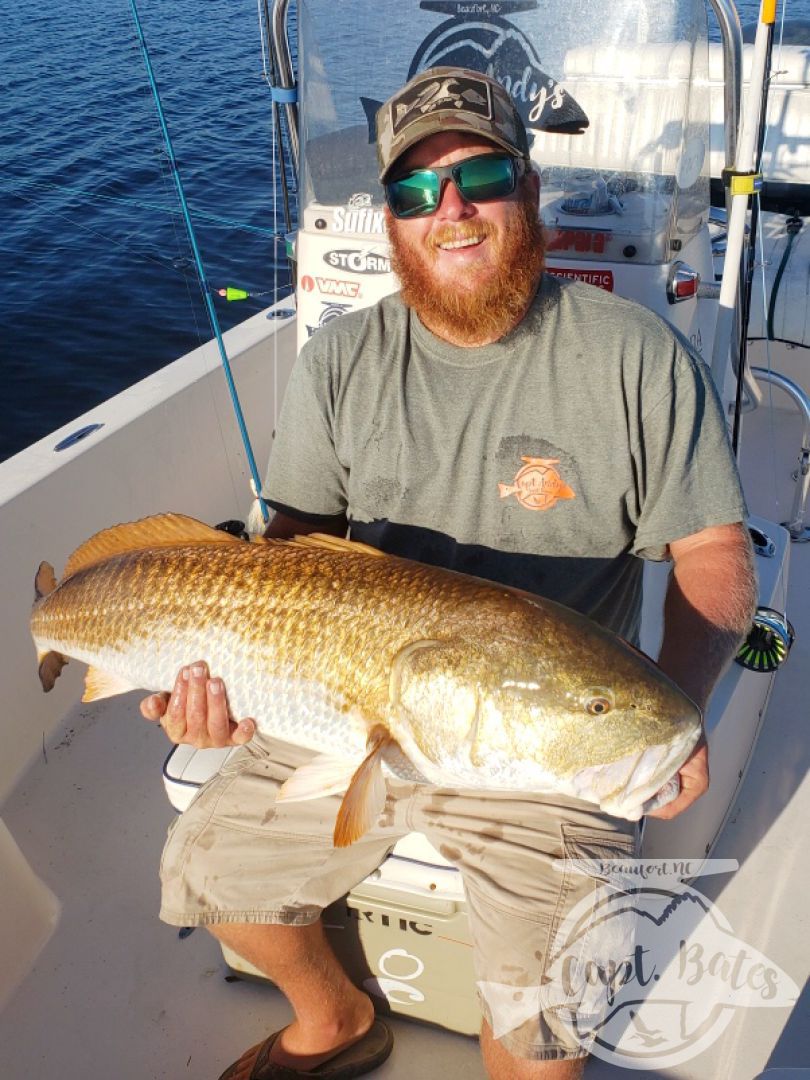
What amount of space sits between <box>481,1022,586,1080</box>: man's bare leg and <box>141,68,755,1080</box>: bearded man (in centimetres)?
1

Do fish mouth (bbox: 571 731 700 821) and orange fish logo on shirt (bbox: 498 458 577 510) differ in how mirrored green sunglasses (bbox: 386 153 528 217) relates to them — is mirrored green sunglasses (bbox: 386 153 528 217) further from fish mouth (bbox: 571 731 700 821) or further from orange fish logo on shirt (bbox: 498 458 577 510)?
fish mouth (bbox: 571 731 700 821)

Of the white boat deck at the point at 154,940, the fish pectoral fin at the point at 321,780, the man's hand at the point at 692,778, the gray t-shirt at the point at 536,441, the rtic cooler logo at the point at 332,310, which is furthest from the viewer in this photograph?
the rtic cooler logo at the point at 332,310

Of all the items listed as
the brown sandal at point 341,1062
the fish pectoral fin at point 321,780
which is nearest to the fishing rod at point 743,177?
the fish pectoral fin at point 321,780

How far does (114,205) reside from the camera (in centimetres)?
1236

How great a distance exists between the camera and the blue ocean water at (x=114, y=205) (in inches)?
358

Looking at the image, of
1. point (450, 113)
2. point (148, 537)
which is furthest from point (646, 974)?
point (450, 113)

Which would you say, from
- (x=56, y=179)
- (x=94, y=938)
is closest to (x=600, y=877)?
(x=94, y=938)

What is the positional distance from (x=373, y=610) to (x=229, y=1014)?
143cm

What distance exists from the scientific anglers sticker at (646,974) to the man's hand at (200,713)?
794 millimetres

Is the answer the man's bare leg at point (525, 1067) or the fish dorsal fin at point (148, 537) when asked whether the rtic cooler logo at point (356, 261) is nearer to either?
the fish dorsal fin at point (148, 537)

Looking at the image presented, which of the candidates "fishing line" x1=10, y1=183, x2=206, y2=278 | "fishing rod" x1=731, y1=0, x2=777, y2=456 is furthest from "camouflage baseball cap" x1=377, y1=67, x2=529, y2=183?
"fishing line" x1=10, y1=183, x2=206, y2=278

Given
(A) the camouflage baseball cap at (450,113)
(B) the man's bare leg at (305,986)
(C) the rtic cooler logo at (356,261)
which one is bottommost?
(B) the man's bare leg at (305,986)

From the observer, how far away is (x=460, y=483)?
2.18 m

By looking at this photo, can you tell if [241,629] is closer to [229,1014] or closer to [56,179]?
[229,1014]
